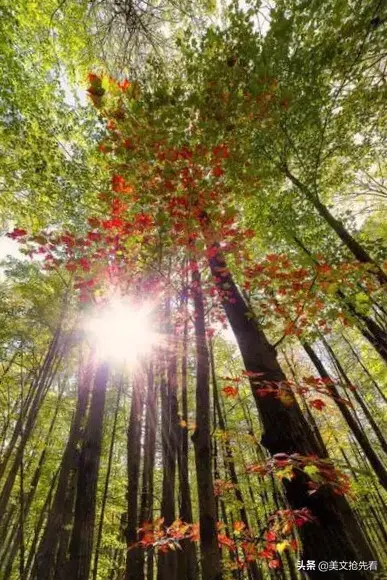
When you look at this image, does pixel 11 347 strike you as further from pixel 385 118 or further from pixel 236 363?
pixel 385 118

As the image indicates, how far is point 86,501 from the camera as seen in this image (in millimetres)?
4461

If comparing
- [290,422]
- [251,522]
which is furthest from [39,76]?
[251,522]

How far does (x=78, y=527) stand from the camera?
14.1 feet

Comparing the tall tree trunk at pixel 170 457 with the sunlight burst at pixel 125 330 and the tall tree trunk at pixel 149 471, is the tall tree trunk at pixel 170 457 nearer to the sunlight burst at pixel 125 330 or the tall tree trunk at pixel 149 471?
the tall tree trunk at pixel 149 471

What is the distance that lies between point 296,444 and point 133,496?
4.01 m

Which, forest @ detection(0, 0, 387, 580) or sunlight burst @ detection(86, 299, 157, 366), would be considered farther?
sunlight burst @ detection(86, 299, 157, 366)

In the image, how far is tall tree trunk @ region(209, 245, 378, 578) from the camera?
2223 mm

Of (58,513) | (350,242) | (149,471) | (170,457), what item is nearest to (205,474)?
(170,457)

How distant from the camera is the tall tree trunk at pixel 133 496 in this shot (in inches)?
192

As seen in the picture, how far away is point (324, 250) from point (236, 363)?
8.28m

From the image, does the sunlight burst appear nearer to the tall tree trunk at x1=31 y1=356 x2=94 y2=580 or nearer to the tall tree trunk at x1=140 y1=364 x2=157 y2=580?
the tall tree trunk at x1=140 y1=364 x2=157 y2=580

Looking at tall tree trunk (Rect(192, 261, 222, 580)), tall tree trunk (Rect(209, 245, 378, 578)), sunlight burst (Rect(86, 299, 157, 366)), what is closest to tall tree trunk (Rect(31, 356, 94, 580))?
sunlight burst (Rect(86, 299, 157, 366))

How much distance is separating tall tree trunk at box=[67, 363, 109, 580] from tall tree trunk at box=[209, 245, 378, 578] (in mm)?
3044

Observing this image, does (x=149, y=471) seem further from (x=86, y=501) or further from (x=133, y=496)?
(x=86, y=501)
